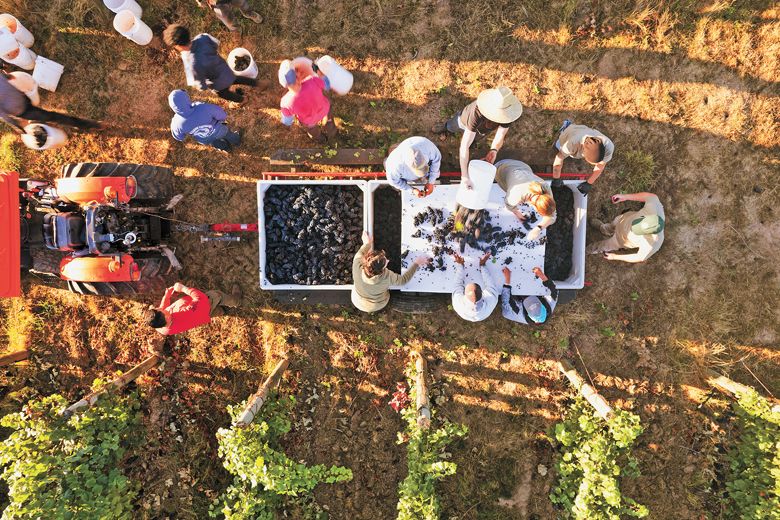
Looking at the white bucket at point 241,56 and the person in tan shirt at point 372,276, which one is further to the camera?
the white bucket at point 241,56

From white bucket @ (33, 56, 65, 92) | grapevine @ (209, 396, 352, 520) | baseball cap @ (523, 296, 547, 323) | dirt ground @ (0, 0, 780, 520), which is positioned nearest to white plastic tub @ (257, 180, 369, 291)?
dirt ground @ (0, 0, 780, 520)

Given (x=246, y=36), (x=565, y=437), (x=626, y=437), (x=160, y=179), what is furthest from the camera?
(x=246, y=36)

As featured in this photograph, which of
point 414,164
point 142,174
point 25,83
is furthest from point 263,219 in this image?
point 25,83

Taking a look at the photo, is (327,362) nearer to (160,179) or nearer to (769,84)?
(160,179)

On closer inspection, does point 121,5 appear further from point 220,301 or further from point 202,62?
point 220,301

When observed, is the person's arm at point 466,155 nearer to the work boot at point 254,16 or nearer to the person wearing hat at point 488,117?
the person wearing hat at point 488,117

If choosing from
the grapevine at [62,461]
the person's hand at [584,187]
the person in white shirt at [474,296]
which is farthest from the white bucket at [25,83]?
the person's hand at [584,187]

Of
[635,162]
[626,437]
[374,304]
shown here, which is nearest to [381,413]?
[374,304]
